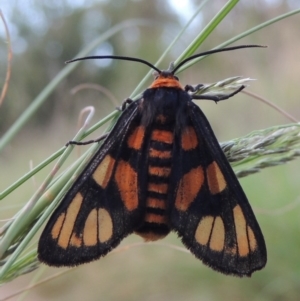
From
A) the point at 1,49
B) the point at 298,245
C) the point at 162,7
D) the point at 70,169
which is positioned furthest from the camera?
the point at 162,7

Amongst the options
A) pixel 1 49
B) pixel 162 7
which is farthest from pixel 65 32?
Answer: pixel 1 49

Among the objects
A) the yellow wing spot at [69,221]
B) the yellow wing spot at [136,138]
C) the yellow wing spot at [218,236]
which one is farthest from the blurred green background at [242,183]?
the yellow wing spot at [218,236]

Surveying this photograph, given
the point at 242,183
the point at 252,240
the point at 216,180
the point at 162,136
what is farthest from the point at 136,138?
the point at 242,183

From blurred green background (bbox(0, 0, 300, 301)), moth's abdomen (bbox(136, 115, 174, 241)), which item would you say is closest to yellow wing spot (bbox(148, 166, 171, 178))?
moth's abdomen (bbox(136, 115, 174, 241))

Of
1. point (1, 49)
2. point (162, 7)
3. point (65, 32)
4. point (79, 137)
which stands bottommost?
point (79, 137)

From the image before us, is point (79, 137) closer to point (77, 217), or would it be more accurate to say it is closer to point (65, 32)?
point (77, 217)

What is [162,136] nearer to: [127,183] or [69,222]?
[127,183]

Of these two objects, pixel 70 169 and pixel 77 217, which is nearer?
pixel 70 169
